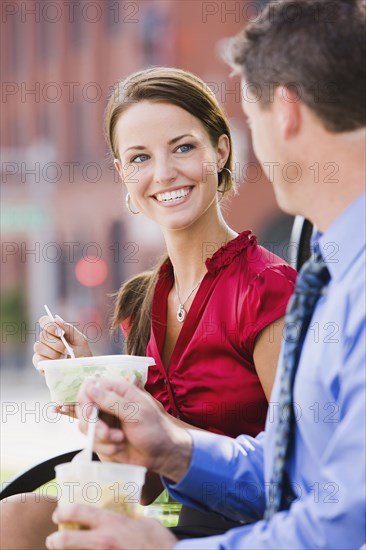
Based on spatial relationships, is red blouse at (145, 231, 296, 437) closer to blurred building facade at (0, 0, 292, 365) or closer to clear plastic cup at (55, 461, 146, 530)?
clear plastic cup at (55, 461, 146, 530)

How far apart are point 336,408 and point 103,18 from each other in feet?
99.9

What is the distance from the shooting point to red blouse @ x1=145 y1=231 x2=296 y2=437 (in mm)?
2355

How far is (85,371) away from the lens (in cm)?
203

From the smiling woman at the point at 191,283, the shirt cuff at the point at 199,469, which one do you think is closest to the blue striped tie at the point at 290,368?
the shirt cuff at the point at 199,469

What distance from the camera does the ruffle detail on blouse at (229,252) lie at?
2.54 metres

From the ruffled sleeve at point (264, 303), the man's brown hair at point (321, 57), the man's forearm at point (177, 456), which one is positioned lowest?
the man's forearm at point (177, 456)

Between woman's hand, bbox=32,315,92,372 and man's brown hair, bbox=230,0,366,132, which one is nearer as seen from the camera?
man's brown hair, bbox=230,0,366,132

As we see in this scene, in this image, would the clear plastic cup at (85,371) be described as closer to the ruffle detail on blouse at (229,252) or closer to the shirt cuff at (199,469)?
the shirt cuff at (199,469)

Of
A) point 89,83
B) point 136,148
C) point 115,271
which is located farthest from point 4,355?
point 136,148

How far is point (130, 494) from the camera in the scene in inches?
63.4

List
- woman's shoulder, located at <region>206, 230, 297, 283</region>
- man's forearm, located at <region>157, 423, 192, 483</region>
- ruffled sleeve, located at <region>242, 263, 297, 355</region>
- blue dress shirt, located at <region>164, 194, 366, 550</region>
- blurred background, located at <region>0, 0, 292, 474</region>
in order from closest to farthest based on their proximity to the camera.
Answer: blue dress shirt, located at <region>164, 194, 366, 550</region> → man's forearm, located at <region>157, 423, 192, 483</region> → ruffled sleeve, located at <region>242, 263, 297, 355</region> → woman's shoulder, located at <region>206, 230, 297, 283</region> → blurred background, located at <region>0, 0, 292, 474</region>

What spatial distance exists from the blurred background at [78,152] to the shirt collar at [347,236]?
22869 millimetres

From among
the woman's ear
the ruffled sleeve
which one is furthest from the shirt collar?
the woman's ear

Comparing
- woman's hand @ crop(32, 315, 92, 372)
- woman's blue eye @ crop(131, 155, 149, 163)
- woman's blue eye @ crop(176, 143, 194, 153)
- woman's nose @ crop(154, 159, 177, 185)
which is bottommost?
woman's hand @ crop(32, 315, 92, 372)
